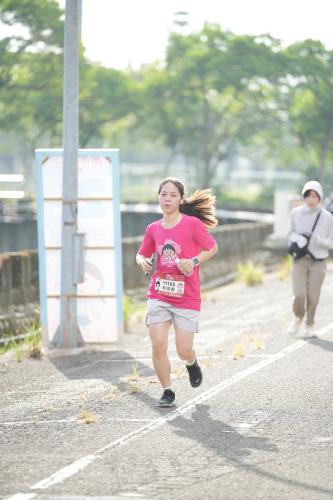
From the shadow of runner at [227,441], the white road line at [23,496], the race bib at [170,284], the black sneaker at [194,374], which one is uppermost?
the race bib at [170,284]

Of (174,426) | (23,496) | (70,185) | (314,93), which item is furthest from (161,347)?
(314,93)

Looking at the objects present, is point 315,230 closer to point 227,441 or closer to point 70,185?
point 70,185

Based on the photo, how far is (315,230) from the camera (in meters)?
13.6

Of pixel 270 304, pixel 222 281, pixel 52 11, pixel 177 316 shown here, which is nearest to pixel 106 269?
pixel 177 316

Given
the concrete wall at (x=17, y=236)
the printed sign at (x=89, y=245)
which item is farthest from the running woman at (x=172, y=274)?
the concrete wall at (x=17, y=236)

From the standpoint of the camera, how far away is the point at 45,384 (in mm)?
10898

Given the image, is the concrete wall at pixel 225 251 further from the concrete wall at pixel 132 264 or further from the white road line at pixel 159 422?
the white road line at pixel 159 422

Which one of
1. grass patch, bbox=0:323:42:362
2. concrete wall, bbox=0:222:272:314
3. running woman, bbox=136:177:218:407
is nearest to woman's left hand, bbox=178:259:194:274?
running woman, bbox=136:177:218:407

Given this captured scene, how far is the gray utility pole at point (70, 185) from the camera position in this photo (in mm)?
13055

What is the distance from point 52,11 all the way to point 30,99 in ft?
12.9

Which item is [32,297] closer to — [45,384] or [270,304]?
[270,304]

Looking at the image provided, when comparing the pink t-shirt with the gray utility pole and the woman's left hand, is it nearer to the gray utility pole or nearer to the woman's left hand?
the woman's left hand

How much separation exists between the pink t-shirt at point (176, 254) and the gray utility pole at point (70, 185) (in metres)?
3.92

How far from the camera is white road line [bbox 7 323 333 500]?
23.0 feet
